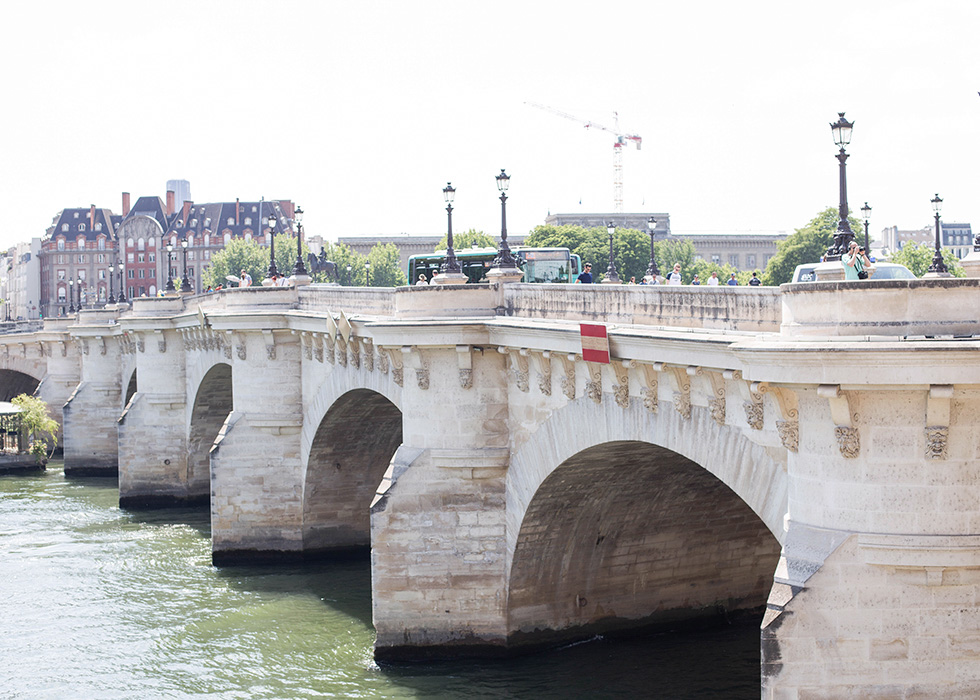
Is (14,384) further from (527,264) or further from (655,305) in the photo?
(655,305)

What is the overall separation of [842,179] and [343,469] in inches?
855

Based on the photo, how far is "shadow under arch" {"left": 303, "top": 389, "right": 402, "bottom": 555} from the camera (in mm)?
31875

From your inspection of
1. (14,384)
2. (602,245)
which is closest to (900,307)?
(14,384)

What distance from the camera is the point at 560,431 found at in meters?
19.2

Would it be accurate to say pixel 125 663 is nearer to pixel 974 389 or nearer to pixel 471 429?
pixel 471 429

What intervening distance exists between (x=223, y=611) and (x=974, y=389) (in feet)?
67.0

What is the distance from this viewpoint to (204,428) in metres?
43.8

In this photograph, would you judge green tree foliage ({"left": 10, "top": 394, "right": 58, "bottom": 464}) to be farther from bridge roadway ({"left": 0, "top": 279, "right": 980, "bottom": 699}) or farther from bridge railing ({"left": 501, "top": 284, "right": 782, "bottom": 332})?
bridge railing ({"left": 501, "top": 284, "right": 782, "bottom": 332})

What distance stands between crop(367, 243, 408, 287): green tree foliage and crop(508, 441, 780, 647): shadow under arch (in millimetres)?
87646

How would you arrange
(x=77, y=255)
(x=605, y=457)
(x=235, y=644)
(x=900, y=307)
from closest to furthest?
(x=900, y=307) → (x=605, y=457) → (x=235, y=644) → (x=77, y=255)

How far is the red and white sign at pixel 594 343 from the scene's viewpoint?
16281 mm

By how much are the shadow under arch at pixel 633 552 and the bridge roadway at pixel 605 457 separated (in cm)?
5

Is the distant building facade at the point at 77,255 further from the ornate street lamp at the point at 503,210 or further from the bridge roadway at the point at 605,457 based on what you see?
the ornate street lamp at the point at 503,210

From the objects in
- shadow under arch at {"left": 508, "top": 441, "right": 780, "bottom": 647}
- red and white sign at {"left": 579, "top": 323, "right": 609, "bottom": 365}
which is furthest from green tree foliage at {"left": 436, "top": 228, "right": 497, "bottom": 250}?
red and white sign at {"left": 579, "top": 323, "right": 609, "bottom": 365}
